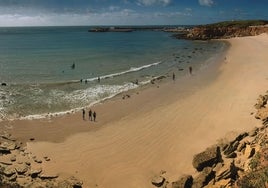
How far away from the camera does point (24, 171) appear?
19.7m

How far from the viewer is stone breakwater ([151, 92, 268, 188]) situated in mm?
14180

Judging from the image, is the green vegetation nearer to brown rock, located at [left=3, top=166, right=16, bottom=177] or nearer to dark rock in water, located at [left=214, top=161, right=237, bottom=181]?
dark rock in water, located at [left=214, top=161, right=237, bottom=181]

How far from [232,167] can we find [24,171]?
1158 cm

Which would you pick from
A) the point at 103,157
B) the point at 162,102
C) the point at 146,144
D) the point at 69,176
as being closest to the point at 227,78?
the point at 162,102

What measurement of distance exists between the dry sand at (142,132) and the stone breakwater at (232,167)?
47.5 inches

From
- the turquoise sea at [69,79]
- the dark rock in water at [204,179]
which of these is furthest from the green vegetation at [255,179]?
the turquoise sea at [69,79]

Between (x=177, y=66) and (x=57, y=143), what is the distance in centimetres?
3647

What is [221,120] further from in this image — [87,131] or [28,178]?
[28,178]

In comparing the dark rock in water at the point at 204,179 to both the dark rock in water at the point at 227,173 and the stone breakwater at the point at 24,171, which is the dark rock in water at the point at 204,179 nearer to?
the dark rock in water at the point at 227,173

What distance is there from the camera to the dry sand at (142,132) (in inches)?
797

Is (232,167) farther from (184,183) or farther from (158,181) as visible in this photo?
(158,181)

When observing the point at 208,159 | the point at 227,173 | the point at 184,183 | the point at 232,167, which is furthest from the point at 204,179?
the point at 208,159

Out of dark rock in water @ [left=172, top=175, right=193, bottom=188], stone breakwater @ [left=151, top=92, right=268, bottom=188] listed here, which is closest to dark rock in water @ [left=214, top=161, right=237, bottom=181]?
stone breakwater @ [left=151, top=92, right=268, bottom=188]

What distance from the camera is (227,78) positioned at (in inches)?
1724
